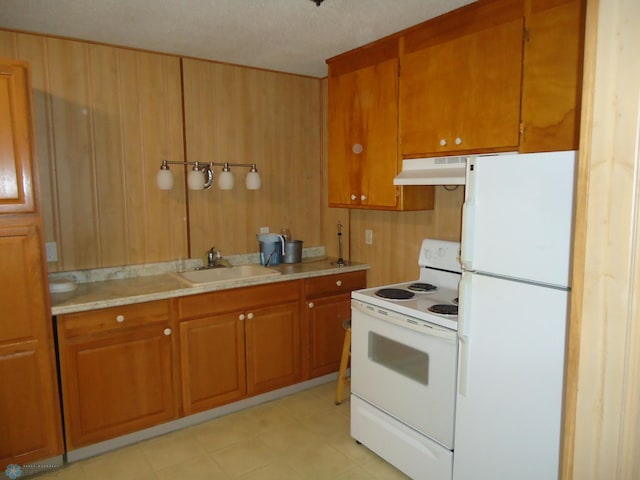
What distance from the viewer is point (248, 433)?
2.77 metres

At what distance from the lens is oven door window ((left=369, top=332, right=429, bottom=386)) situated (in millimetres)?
2213

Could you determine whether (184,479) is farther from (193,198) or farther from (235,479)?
(193,198)

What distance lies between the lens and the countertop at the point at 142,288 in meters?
2.38

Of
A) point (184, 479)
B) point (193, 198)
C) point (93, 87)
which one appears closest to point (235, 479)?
point (184, 479)

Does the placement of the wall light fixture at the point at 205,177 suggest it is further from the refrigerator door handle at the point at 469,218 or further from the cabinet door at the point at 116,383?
the refrigerator door handle at the point at 469,218

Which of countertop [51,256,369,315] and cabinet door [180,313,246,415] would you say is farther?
cabinet door [180,313,246,415]

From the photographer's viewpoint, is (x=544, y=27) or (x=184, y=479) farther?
(x=184, y=479)

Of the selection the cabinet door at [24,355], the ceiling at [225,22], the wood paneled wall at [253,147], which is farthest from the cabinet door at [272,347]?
the ceiling at [225,22]

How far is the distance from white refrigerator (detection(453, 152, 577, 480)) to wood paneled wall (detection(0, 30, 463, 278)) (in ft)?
3.09

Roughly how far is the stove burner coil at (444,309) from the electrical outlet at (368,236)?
1.22 metres

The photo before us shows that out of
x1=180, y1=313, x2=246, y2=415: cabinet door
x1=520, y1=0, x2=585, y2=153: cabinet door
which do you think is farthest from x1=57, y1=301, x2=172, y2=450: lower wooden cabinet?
x1=520, y1=0, x2=585, y2=153: cabinet door

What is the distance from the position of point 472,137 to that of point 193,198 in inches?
77.1

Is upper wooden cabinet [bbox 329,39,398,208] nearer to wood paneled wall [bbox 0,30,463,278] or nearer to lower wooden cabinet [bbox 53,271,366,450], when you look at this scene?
wood paneled wall [bbox 0,30,463,278]

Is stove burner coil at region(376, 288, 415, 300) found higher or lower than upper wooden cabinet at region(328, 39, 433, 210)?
lower
